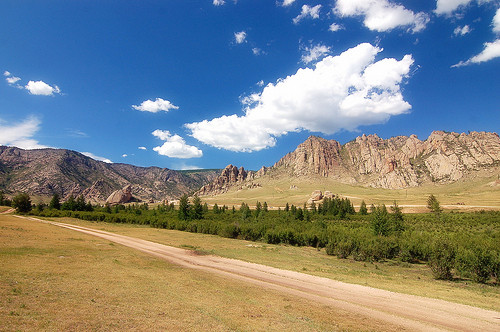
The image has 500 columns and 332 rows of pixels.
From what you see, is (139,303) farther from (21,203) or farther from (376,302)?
(21,203)

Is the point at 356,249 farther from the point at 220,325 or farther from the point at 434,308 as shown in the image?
the point at 220,325

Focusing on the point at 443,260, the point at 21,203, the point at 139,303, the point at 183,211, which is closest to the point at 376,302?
the point at 139,303

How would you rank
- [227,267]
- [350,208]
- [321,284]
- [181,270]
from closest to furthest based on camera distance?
[321,284], [181,270], [227,267], [350,208]

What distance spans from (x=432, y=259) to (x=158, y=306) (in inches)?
1131

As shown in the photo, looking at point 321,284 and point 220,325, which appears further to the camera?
point 321,284

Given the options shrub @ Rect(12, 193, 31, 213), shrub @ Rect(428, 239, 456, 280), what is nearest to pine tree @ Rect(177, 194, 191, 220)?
shrub @ Rect(12, 193, 31, 213)

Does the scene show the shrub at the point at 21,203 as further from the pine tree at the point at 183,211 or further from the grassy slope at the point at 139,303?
the grassy slope at the point at 139,303

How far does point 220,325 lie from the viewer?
10.2 meters

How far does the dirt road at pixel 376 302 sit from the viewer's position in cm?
1208

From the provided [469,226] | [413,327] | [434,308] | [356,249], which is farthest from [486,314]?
[469,226]

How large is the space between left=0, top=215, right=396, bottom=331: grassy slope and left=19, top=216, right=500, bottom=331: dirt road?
1.68 metres

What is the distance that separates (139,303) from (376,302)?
1371 cm

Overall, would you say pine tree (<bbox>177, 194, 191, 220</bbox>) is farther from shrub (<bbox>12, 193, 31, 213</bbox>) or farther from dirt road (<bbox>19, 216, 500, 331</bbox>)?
dirt road (<bbox>19, 216, 500, 331</bbox>)

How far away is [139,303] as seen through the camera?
12.1 m
